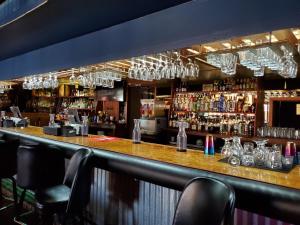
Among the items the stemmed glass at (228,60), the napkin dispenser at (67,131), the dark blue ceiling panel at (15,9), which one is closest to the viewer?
the stemmed glass at (228,60)

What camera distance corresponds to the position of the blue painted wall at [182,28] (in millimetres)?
2148

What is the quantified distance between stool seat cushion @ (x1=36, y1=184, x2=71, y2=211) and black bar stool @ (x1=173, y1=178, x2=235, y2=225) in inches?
45.8

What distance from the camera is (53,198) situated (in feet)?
7.27

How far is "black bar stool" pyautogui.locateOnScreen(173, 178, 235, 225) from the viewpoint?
4.22 feet

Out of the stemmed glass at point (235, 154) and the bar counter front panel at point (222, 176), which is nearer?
the bar counter front panel at point (222, 176)

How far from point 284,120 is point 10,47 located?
226 inches

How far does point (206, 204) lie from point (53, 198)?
1.41 metres

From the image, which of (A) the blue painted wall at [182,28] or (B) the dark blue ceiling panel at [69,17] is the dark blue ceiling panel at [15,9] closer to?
(B) the dark blue ceiling panel at [69,17]

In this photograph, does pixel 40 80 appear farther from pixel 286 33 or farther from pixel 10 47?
pixel 286 33

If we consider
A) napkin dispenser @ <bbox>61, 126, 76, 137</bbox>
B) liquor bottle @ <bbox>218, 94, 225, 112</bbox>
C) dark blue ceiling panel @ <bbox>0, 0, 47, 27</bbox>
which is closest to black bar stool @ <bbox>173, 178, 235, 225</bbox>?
dark blue ceiling panel @ <bbox>0, 0, 47, 27</bbox>

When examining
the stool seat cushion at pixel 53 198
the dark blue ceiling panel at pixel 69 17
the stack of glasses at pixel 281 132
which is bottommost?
the stool seat cushion at pixel 53 198

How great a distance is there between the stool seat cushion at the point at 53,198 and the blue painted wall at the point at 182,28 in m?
1.76

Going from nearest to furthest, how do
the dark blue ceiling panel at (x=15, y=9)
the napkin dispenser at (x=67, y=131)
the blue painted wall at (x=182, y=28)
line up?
the blue painted wall at (x=182, y=28), the dark blue ceiling panel at (x=15, y=9), the napkin dispenser at (x=67, y=131)

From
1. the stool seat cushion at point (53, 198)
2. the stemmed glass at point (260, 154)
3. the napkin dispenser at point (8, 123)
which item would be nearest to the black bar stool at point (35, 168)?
the stool seat cushion at point (53, 198)
